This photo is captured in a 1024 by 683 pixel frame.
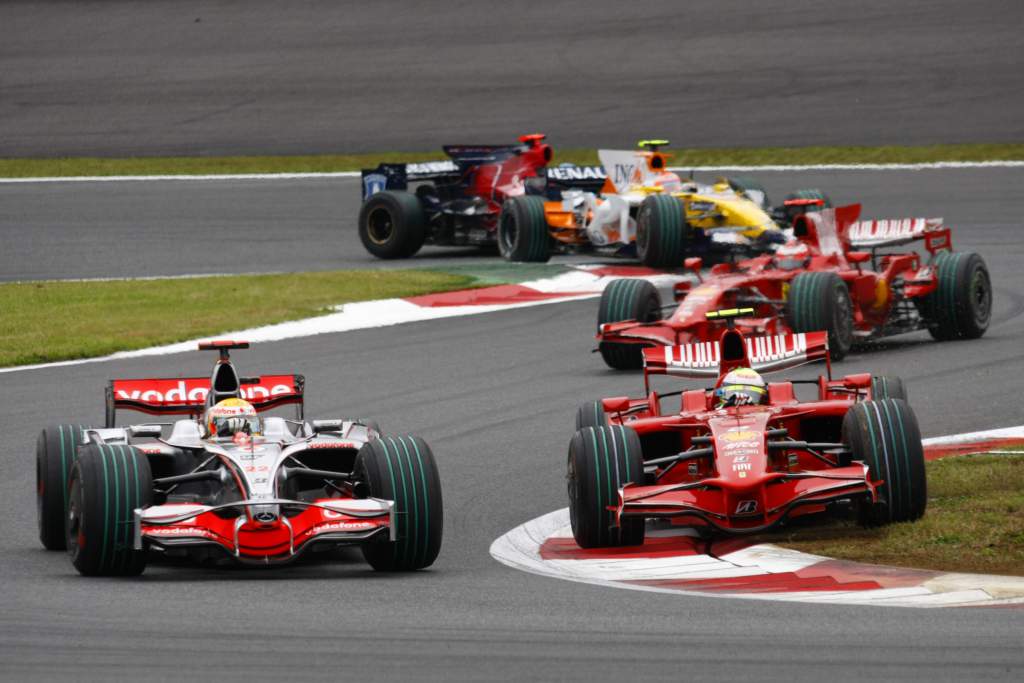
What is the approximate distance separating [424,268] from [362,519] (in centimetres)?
1984

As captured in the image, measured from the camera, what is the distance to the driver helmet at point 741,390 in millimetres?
13430

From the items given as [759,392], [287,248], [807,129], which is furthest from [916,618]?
[807,129]

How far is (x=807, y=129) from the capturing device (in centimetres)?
4403

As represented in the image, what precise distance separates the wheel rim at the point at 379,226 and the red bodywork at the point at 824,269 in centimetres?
1138

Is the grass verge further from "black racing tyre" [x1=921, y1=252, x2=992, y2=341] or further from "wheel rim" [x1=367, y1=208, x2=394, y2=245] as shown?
"wheel rim" [x1=367, y1=208, x2=394, y2=245]

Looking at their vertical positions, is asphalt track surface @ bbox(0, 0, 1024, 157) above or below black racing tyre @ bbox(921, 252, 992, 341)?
above

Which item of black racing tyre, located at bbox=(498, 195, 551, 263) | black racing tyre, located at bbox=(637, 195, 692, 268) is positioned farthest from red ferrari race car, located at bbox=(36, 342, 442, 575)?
black racing tyre, located at bbox=(498, 195, 551, 263)

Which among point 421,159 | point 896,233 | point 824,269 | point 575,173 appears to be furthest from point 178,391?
point 421,159

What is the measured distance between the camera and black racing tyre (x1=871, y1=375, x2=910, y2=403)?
46.5 feet

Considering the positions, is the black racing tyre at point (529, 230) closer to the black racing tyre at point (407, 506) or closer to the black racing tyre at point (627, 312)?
the black racing tyre at point (627, 312)

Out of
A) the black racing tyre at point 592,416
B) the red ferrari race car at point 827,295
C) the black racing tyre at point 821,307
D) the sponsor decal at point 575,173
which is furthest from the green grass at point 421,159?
the black racing tyre at point 592,416

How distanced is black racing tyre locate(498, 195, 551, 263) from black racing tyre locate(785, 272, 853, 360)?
32.6 ft

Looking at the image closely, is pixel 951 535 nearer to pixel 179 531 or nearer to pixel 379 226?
pixel 179 531

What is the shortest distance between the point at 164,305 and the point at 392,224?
6.42 meters
